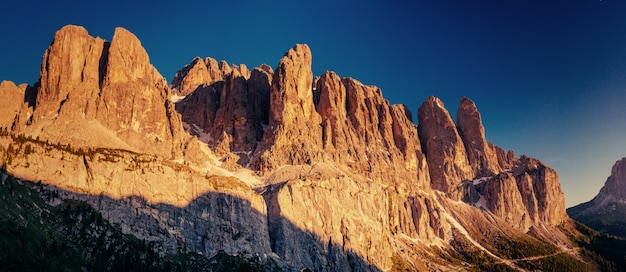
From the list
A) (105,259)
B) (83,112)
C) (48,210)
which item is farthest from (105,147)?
(105,259)

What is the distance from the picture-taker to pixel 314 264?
188m

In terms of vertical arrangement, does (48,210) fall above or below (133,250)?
above

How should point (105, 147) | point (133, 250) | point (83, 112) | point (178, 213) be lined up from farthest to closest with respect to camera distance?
point (83, 112), point (105, 147), point (178, 213), point (133, 250)

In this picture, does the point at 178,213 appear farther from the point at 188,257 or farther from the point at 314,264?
the point at 314,264

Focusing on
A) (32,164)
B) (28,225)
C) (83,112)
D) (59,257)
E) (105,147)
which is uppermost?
(83,112)

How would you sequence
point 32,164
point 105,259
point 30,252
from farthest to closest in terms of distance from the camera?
point 32,164 < point 105,259 < point 30,252

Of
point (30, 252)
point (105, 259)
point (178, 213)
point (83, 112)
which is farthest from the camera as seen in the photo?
point (83, 112)

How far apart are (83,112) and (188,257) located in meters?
75.5

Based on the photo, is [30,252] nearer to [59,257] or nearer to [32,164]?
[59,257]

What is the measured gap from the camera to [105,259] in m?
130

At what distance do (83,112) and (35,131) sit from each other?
1822cm

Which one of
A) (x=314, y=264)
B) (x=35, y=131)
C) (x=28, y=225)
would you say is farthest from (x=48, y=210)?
(x=314, y=264)

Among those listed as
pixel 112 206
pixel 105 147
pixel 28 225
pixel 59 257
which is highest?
pixel 105 147

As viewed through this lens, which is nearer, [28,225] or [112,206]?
[28,225]
